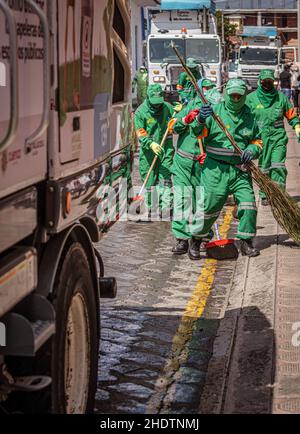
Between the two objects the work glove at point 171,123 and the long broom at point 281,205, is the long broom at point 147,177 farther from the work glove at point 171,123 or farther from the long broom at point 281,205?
the long broom at point 281,205

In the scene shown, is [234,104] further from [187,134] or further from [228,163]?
[187,134]

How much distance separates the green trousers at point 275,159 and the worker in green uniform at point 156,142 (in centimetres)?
120

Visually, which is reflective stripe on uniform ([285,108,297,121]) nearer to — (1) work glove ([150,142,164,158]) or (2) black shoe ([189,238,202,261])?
(1) work glove ([150,142,164,158])

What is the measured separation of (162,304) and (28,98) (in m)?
4.72

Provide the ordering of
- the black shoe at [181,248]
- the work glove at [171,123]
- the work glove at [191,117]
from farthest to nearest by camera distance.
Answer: the work glove at [171,123], the black shoe at [181,248], the work glove at [191,117]

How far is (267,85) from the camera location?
12.6 metres

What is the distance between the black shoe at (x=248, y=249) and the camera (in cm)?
1029

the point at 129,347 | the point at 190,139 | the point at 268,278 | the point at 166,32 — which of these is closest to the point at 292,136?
the point at 166,32

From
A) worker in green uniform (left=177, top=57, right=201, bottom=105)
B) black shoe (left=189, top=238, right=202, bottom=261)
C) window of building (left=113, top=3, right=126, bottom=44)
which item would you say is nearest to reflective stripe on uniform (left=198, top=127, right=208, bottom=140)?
black shoe (left=189, top=238, right=202, bottom=261)

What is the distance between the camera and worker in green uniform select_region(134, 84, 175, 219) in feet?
41.2

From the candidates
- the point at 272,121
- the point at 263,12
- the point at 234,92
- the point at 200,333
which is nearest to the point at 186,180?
the point at 234,92

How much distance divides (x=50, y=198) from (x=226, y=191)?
237 inches

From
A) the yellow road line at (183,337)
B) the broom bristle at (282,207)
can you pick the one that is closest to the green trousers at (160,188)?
the yellow road line at (183,337)

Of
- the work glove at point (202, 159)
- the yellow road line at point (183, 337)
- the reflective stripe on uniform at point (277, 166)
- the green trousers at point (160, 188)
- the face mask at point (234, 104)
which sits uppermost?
the face mask at point (234, 104)
